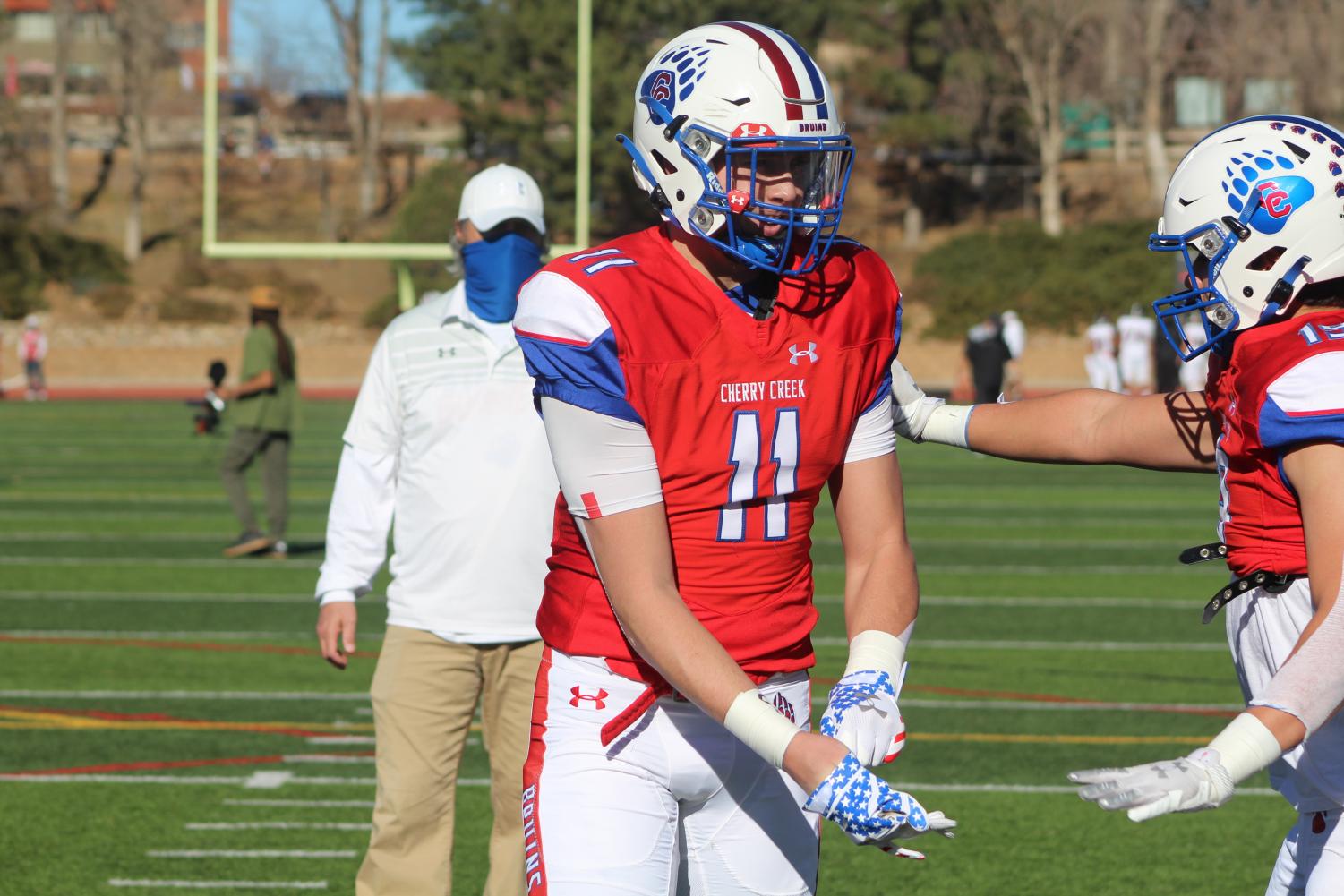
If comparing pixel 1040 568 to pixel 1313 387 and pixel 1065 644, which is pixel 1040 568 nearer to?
pixel 1065 644

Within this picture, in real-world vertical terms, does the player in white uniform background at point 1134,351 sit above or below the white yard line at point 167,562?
above

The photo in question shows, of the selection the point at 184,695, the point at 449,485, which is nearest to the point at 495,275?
the point at 449,485

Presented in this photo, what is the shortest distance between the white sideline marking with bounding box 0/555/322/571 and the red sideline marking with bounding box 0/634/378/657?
255cm

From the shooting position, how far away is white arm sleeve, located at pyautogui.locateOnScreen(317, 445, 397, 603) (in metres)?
4.76

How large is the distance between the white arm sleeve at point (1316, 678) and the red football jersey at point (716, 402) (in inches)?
29.9

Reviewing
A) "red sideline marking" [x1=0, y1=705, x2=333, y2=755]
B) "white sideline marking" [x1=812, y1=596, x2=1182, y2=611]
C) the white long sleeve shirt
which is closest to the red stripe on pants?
the white long sleeve shirt

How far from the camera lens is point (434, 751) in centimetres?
461

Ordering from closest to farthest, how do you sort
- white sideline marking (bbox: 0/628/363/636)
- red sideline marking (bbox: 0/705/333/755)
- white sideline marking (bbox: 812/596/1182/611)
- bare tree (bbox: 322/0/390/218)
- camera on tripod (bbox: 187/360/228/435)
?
red sideline marking (bbox: 0/705/333/755) → white sideline marking (bbox: 0/628/363/636) → white sideline marking (bbox: 812/596/1182/611) → camera on tripod (bbox: 187/360/228/435) → bare tree (bbox: 322/0/390/218)

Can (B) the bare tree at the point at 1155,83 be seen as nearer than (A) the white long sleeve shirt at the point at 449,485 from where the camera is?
No

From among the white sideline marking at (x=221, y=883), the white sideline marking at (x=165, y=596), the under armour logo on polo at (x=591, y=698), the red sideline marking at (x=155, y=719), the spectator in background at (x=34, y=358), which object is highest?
the under armour logo on polo at (x=591, y=698)

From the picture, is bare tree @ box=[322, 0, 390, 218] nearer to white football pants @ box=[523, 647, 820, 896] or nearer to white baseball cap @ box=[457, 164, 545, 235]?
white baseball cap @ box=[457, 164, 545, 235]

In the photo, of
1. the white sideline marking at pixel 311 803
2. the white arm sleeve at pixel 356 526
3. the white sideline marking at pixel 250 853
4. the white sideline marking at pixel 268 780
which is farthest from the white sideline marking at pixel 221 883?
the white arm sleeve at pixel 356 526

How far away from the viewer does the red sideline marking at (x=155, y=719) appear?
7.30 metres

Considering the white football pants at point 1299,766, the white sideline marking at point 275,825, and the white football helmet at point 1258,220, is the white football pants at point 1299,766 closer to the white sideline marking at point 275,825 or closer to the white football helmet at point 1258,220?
the white football helmet at point 1258,220
